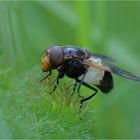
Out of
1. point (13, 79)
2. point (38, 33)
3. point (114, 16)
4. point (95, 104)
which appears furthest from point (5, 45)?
point (114, 16)

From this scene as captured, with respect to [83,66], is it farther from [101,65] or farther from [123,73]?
[123,73]

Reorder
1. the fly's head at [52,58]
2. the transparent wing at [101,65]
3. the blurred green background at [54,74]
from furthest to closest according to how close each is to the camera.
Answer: the transparent wing at [101,65], the fly's head at [52,58], the blurred green background at [54,74]

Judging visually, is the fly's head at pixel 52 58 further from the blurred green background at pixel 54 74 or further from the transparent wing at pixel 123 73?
the transparent wing at pixel 123 73

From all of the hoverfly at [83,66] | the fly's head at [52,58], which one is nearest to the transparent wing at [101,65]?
the hoverfly at [83,66]

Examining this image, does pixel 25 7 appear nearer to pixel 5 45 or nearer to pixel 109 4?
pixel 109 4

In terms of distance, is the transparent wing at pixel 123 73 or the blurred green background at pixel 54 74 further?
the transparent wing at pixel 123 73

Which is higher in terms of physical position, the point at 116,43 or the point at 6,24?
the point at 6,24

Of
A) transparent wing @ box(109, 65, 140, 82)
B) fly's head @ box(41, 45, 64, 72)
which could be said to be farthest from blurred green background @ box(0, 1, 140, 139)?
transparent wing @ box(109, 65, 140, 82)

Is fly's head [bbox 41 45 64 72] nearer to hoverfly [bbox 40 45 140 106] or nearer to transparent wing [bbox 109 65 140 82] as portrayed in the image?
hoverfly [bbox 40 45 140 106]
